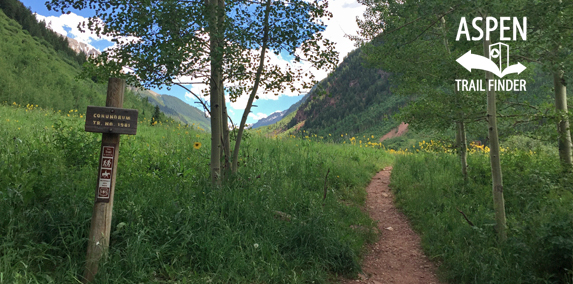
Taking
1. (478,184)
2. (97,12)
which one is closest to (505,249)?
(478,184)

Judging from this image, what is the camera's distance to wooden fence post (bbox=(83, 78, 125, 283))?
321 centimetres

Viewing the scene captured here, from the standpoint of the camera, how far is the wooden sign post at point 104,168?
3.24 metres

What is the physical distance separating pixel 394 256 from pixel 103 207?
4935 millimetres

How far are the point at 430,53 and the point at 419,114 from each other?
114 inches

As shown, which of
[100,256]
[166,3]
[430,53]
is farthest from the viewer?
[430,53]

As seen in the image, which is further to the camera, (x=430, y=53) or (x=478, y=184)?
(x=430, y=53)

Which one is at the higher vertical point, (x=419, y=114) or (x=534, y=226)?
(x=419, y=114)

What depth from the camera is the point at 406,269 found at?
496 cm

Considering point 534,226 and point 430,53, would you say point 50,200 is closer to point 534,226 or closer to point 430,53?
point 534,226

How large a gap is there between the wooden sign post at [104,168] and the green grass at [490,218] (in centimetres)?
495

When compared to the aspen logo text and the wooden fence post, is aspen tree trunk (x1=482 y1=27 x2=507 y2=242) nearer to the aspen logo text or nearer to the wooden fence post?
the aspen logo text

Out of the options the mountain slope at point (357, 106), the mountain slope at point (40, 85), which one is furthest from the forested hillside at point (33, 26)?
the mountain slope at point (357, 106)

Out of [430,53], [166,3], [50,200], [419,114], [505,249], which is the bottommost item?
[505,249]

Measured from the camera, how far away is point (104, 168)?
3.38m
